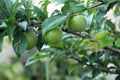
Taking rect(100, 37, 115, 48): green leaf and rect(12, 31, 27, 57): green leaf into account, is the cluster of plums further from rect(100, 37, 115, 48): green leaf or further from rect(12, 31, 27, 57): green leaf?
rect(100, 37, 115, 48): green leaf

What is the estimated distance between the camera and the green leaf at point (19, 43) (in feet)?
2.78

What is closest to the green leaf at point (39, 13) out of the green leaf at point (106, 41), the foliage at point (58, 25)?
the foliage at point (58, 25)

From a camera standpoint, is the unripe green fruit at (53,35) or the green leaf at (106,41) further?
the green leaf at (106,41)

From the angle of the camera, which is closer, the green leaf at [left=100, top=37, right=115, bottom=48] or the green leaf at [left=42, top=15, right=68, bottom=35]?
the green leaf at [left=42, top=15, right=68, bottom=35]

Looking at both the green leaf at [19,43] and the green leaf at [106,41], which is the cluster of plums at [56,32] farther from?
the green leaf at [106,41]

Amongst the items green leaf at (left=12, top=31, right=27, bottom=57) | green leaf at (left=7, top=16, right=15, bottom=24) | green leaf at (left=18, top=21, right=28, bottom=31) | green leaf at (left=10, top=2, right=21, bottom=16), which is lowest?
green leaf at (left=12, top=31, right=27, bottom=57)

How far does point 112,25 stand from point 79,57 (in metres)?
0.18

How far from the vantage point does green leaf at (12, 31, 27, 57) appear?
2.78 feet

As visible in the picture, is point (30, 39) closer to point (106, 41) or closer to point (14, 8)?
point (14, 8)

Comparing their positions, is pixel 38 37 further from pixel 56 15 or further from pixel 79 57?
pixel 79 57

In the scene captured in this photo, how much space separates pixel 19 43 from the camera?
856 mm

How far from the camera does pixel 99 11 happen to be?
35.9 inches

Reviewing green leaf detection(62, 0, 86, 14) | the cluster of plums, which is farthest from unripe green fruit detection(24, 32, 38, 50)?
green leaf detection(62, 0, 86, 14)

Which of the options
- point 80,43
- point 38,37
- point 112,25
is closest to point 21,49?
point 38,37
